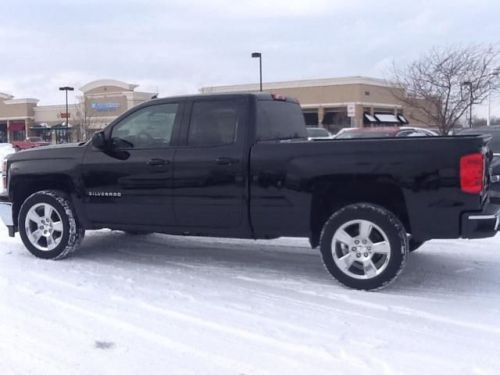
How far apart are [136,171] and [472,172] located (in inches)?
131

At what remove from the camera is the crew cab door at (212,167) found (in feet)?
19.5

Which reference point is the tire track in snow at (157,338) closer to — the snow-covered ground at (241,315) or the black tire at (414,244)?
the snow-covered ground at (241,315)

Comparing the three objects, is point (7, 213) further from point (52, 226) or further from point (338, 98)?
point (338, 98)

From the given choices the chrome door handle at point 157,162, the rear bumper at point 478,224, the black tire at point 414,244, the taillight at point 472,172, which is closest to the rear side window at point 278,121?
the chrome door handle at point 157,162

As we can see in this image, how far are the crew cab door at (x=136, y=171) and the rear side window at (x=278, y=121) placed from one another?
2.94 feet

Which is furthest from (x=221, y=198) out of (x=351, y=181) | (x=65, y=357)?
(x=65, y=357)

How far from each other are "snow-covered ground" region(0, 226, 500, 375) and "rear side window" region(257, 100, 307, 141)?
4.63 ft

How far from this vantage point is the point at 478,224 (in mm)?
5203

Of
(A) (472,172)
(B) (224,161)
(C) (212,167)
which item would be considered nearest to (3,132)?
(C) (212,167)

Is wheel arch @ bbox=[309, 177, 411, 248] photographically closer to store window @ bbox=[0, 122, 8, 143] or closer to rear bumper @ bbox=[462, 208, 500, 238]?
rear bumper @ bbox=[462, 208, 500, 238]

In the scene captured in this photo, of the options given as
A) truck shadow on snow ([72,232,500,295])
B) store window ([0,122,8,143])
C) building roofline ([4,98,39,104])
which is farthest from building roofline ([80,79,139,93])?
truck shadow on snow ([72,232,500,295])

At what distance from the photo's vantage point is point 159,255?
718 centimetres

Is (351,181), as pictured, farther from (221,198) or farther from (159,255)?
(159,255)

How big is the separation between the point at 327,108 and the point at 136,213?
53910 millimetres
